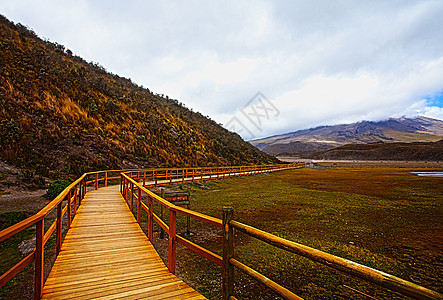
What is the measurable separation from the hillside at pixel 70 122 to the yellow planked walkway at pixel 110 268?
458 inches

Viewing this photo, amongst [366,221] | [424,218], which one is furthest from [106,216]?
[424,218]

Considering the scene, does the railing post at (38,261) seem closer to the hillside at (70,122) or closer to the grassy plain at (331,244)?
the grassy plain at (331,244)

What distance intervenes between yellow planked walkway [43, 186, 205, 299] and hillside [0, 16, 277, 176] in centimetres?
1163

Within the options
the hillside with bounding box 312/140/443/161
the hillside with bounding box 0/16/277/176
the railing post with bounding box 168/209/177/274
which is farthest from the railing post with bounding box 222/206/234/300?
the hillside with bounding box 312/140/443/161

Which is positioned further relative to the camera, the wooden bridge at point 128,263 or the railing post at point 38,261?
the railing post at point 38,261

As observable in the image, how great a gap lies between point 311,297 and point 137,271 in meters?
3.32

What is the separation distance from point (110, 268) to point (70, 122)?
2041cm

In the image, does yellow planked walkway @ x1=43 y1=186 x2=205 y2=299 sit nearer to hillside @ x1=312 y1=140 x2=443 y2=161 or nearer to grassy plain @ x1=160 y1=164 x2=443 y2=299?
grassy plain @ x1=160 y1=164 x2=443 y2=299

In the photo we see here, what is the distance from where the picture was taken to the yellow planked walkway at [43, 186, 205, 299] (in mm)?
3287

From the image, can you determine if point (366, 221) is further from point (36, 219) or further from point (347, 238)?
point (36, 219)

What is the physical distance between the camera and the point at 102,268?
161 inches

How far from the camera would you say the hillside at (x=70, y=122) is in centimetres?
1619

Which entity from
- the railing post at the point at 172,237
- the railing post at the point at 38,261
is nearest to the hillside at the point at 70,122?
the railing post at the point at 38,261

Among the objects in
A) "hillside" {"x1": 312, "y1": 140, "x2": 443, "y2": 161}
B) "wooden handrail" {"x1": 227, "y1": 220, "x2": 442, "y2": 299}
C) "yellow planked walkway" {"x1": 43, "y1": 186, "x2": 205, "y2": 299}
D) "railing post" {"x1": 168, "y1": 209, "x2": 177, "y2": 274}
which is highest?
"hillside" {"x1": 312, "y1": 140, "x2": 443, "y2": 161}
